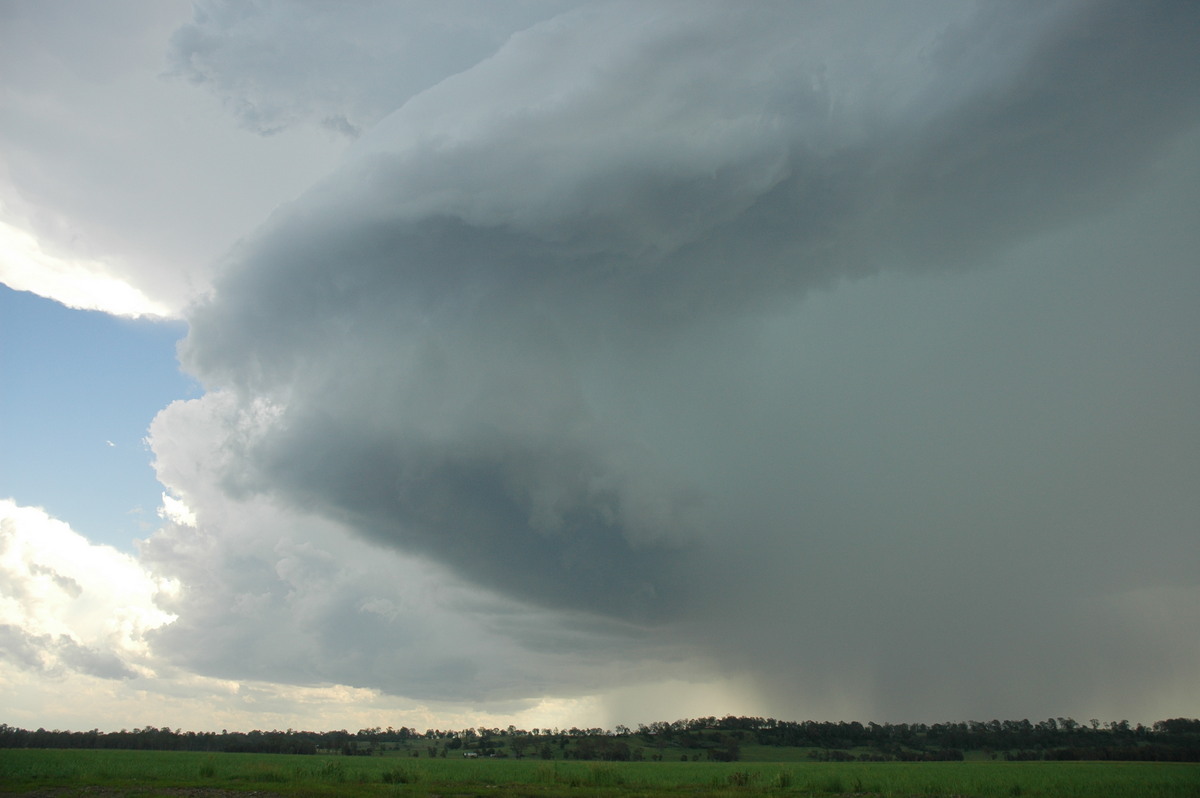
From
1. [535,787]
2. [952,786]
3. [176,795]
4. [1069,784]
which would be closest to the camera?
[176,795]

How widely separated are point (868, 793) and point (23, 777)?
70.9 m

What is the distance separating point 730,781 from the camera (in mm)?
64688

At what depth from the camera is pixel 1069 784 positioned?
210 ft

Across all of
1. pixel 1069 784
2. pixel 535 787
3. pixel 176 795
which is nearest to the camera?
pixel 176 795

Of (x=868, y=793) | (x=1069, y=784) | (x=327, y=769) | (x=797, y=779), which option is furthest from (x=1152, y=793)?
(x=327, y=769)

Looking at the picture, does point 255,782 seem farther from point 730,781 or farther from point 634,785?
point 730,781

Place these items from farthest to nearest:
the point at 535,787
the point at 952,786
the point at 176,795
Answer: the point at 952,786 → the point at 535,787 → the point at 176,795

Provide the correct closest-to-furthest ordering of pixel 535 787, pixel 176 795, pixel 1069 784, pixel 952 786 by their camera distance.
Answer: pixel 176 795 → pixel 535 787 → pixel 952 786 → pixel 1069 784

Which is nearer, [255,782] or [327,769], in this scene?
[255,782]

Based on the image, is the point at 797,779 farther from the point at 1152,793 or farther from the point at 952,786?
the point at 1152,793

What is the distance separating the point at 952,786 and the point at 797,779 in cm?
1602

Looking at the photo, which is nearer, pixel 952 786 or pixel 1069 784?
pixel 952 786

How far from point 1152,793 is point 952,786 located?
557 inches

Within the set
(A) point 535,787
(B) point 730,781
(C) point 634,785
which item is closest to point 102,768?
(A) point 535,787
